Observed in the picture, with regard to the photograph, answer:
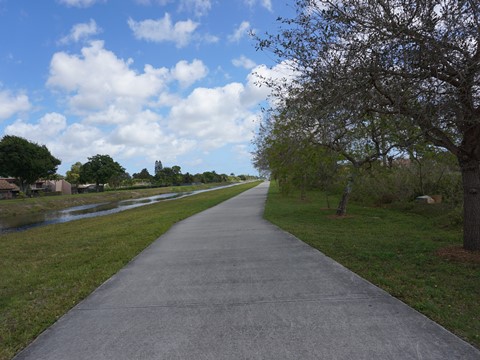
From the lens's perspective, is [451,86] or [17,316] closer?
[17,316]

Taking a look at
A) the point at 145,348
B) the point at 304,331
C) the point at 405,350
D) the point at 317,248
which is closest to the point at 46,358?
the point at 145,348

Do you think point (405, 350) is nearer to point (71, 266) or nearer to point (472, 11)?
point (472, 11)

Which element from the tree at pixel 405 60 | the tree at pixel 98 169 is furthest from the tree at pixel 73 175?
the tree at pixel 405 60

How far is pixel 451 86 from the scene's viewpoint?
6082 millimetres

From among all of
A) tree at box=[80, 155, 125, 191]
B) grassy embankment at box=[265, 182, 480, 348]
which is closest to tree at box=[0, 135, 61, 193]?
tree at box=[80, 155, 125, 191]

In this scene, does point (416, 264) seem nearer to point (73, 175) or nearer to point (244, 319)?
point (244, 319)

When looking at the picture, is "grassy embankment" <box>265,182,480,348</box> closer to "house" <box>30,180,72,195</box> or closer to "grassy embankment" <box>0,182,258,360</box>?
"grassy embankment" <box>0,182,258,360</box>

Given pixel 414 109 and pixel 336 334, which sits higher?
pixel 414 109

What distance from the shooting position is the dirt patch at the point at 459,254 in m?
6.56

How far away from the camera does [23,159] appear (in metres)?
55.7

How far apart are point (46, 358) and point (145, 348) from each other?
911 mm

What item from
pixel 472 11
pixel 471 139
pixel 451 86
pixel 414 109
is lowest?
pixel 471 139

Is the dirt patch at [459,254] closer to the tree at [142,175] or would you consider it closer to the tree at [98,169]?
the tree at [98,169]

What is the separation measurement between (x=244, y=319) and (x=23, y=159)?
62038 millimetres
